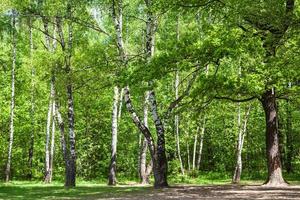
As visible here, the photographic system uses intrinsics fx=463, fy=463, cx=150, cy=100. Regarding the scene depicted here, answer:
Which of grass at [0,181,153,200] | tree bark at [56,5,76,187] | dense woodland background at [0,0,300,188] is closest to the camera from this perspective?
dense woodland background at [0,0,300,188]

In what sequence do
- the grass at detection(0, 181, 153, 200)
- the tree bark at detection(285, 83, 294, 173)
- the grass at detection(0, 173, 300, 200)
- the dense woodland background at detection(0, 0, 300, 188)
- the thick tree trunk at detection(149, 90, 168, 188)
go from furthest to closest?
1. the tree bark at detection(285, 83, 294, 173)
2. the thick tree trunk at detection(149, 90, 168, 188)
3. the grass at detection(0, 173, 300, 200)
4. the grass at detection(0, 181, 153, 200)
5. the dense woodland background at detection(0, 0, 300, 188)

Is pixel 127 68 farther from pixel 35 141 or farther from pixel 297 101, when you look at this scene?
pixel 35 141

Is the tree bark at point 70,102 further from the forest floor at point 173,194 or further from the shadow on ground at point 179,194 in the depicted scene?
the shadow on ground at point 179,194

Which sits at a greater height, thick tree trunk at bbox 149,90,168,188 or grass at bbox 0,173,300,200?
thick tree trunk at bbox 149,90,168,188

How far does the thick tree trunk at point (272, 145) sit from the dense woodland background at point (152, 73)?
585 mm

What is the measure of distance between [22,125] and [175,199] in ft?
83.0

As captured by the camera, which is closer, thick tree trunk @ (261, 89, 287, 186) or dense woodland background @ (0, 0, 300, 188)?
dense woodland background @ (0, 0, 300, 188)

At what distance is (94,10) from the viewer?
26.1m

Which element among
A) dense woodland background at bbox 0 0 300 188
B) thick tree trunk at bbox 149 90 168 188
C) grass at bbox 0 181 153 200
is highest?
dense woodland background at bbox 0 0 300 188

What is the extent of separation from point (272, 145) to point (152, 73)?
22.9 ft

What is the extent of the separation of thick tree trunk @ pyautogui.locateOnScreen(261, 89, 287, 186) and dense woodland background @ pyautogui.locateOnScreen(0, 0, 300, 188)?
58 cm

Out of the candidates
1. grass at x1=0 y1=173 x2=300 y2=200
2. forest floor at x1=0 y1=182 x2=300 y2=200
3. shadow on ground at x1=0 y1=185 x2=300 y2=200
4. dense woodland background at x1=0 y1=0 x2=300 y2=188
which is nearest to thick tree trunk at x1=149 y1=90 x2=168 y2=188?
grass at x1=0 y1=173 x2=300 y2=200

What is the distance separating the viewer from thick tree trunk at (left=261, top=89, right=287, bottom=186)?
20328 millimetres

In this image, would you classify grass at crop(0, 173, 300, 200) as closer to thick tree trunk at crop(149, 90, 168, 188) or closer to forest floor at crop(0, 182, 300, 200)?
forest floor at crop(0, 182, 300, 200)
